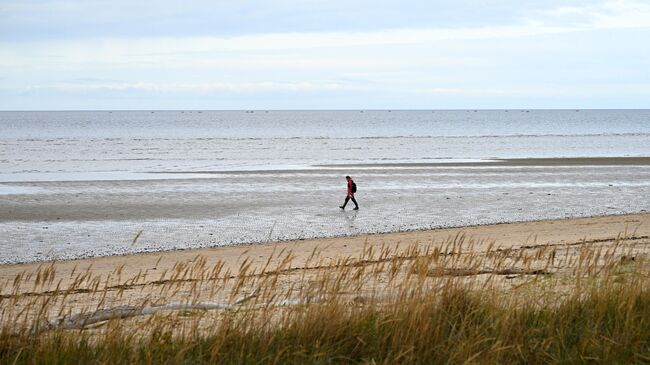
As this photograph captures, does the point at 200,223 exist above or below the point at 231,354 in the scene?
below

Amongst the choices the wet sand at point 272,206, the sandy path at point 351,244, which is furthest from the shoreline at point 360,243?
the wet sand at point 272,206

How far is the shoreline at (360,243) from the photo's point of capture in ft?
50.9

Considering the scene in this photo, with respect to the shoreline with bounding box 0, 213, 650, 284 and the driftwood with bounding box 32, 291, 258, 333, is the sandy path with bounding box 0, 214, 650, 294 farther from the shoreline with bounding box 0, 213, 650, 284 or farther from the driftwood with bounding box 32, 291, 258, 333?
the driftwood with bounding box 32, 291, 258, 333

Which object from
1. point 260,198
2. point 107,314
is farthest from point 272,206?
point 107,314

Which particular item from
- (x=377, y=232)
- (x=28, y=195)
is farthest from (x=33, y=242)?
(x=28, y=195)

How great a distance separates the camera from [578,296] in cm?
668

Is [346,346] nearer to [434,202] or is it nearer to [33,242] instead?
[33,242]

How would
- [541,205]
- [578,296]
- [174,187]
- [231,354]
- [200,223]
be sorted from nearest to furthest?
[231,354] → [578,296] → [200,223] → [541,205] → [174,187]

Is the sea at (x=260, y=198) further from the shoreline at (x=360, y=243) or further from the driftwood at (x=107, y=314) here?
the driftwood at (x=107, y=314)

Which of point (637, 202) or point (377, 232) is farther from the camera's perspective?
point (637, 202)

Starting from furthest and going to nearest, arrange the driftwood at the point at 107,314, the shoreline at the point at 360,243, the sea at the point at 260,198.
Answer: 1. the sea at the point at 260,198
2. the shoreline at the point at 360,243
3. the driftwood at the point at 107,314

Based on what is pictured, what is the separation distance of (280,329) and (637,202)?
24.1 meters

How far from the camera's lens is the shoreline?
15523 millimetres

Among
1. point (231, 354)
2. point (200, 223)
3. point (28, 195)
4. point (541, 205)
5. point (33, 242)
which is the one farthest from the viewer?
point (28, 195)
